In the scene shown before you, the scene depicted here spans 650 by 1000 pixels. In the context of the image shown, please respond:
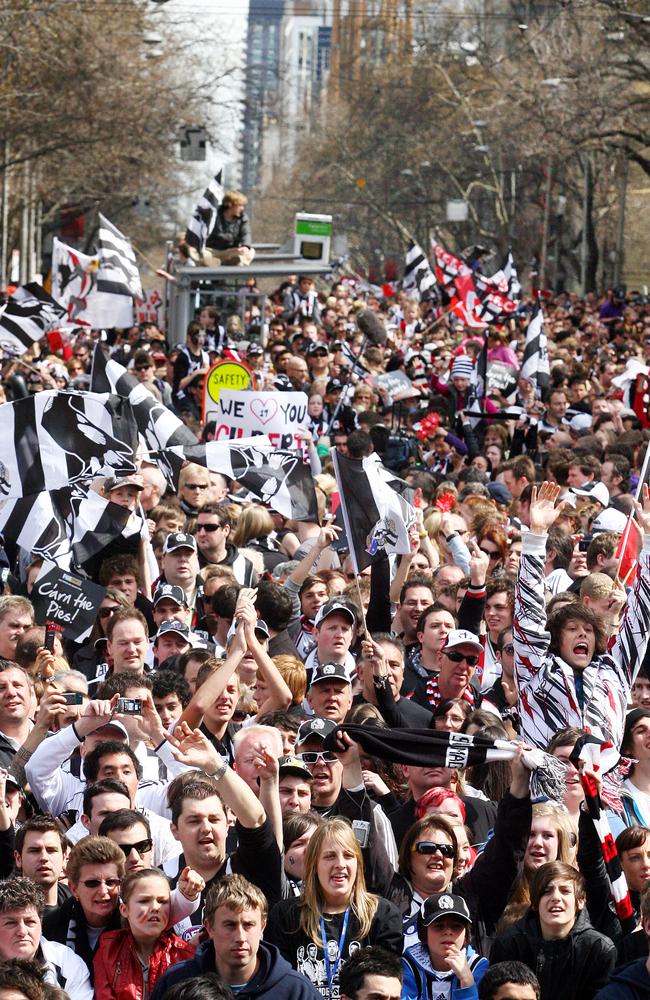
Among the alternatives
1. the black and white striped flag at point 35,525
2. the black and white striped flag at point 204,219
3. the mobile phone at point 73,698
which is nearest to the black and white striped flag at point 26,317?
the black and white striped flag at point 204,219

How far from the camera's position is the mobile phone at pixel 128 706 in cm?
729

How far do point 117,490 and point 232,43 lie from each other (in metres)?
35.7

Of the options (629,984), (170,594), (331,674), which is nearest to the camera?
(629,984)

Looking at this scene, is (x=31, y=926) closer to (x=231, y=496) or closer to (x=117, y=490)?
(x=117, y=490)

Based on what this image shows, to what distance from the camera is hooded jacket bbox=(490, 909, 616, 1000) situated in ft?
19.6

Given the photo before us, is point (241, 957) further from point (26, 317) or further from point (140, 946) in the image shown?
point (26, 317)

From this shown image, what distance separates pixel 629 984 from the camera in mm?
5613

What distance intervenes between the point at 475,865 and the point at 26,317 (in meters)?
13.1

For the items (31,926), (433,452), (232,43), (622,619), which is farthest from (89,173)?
(31,926)

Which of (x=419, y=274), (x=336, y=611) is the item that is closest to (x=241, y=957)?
(x=336, y=611)

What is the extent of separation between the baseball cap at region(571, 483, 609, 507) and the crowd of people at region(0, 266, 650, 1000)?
1.1 inches

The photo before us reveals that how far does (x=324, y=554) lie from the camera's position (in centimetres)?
1114

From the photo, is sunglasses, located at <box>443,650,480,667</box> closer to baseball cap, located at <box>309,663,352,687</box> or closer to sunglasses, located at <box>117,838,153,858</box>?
baseball cap, located at <box>309,663,352,687</box>

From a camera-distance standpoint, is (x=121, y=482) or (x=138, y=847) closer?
(x=138, y=847)
